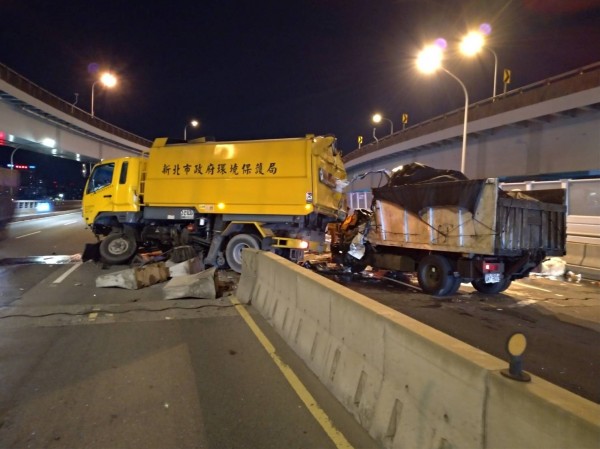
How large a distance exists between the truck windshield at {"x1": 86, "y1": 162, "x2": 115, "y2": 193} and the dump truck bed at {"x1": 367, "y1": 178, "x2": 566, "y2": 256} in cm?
871

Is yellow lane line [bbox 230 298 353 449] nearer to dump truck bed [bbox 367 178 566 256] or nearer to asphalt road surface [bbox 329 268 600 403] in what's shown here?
asphalt road surface [bbox 329 268 600 403]

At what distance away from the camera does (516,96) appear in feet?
67.7

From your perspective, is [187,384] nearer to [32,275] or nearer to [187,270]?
[187,270]

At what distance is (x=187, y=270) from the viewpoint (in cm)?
1101

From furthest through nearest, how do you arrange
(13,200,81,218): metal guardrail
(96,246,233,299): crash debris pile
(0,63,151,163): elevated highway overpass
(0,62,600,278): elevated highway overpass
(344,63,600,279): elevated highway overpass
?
1. (13,200,81,218): metal guardrail
2. (0,63,151,163): elevated highway overpass
3. (0,62,600,278): elevated highway overpass
4. (344,63,600,279): elevated highway overpass
5. (96,246,233,299): crash debris pile

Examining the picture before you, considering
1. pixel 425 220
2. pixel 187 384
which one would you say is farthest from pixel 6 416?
pixel 425 220

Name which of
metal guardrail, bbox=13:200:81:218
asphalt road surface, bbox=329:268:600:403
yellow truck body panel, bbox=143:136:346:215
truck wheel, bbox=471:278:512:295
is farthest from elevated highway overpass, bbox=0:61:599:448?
metal guardrail, bbox=13:200:81:218

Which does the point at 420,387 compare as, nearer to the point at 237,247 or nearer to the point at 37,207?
the point at 237,247

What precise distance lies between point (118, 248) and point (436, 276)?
29.9 ft

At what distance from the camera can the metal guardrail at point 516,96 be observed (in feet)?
56.7

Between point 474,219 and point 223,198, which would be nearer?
point 474,219

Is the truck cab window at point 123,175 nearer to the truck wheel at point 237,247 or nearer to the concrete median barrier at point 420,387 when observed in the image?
the truck wheel at point 237,247

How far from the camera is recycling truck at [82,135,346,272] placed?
12039mm

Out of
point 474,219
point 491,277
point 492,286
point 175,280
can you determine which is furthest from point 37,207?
point 491,277
